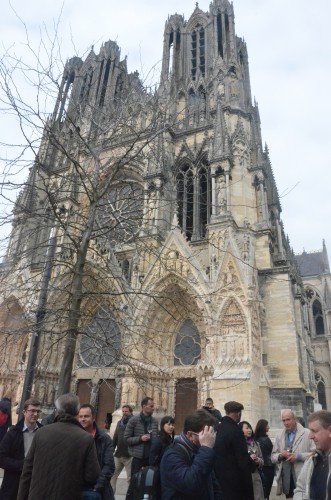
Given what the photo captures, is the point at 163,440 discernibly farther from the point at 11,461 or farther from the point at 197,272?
the point at 197,272

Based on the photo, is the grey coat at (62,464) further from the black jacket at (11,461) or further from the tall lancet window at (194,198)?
the tall lancet window at (194,198)

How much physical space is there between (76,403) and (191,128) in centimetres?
1997

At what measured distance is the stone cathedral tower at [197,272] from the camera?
40.4 ft

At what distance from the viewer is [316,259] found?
4331 centimetres

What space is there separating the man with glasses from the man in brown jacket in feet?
4.28

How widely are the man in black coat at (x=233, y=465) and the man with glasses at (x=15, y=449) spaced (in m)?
2.01

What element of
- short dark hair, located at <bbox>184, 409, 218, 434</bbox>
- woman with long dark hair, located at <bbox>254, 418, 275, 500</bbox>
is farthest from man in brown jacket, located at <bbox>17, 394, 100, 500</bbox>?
woman with long dark hair, located at <bbox>254, 418, 275, 500</bbox>

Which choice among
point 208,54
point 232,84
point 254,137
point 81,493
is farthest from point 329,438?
point 208,54

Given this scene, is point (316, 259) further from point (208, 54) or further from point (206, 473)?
point (206, 473)

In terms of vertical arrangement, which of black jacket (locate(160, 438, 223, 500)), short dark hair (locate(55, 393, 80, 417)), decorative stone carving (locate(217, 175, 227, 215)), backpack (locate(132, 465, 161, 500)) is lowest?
backpack (locate(132, 465, 161, 500))

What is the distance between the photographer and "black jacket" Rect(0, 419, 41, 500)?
13.1 ft

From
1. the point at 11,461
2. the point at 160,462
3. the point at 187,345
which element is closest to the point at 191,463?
the point at 160,462

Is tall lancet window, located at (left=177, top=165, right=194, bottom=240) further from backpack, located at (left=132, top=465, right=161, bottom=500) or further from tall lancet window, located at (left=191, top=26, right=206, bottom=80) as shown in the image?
backpack, located at (left=132, top=465, right=161, bottom=500)

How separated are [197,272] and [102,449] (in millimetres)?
11140
